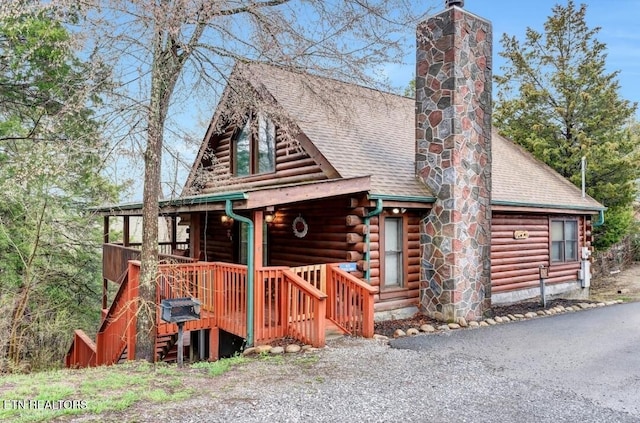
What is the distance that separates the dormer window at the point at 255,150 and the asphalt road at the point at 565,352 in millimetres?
6039

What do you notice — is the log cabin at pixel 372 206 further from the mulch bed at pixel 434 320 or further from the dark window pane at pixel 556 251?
the dark window pane at pixel 556 251

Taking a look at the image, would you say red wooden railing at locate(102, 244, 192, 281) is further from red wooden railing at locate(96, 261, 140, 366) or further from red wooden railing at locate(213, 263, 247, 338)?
red wooden railing at locate(213, 263, 247, 338)

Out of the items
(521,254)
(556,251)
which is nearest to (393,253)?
(521,254)

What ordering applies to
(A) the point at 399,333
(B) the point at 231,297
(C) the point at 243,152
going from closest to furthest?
(B) the point at 231,297, (A) the point at 399,333, (C) the point at 243,152

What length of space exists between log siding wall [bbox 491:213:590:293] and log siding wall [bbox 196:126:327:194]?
4.77m

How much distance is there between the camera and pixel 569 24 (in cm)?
1689

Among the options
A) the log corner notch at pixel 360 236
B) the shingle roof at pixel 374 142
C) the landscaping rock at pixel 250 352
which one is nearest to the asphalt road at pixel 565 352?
the log corner notch at pixel 360 236

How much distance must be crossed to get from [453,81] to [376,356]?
5846 millimetres

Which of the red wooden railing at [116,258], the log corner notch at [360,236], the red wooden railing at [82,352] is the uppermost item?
the log corner notch at [360,236]

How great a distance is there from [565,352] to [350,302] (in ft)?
11.1

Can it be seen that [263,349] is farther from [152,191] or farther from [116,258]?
[116,258]

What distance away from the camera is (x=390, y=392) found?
484cm

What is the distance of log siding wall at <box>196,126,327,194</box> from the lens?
9811 mm

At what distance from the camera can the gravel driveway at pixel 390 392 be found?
420 centimetres
